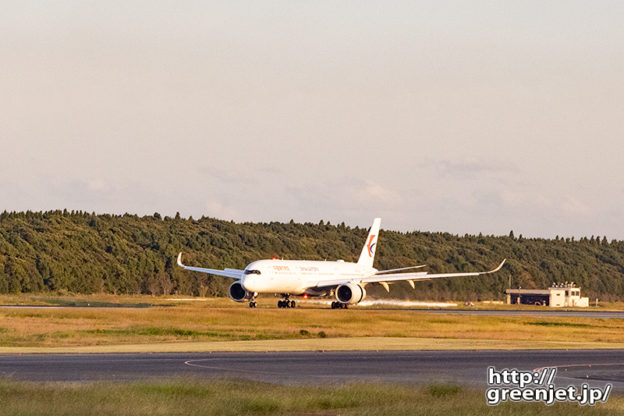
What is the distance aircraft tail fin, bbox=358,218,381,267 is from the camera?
11294cm

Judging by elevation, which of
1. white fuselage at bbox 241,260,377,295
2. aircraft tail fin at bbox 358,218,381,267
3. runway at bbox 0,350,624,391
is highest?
aircraft tail fin at bbox 358,218,381,267

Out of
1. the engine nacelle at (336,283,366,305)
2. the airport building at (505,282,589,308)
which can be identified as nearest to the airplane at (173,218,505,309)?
the engine nacelle at (336,283,366,305)

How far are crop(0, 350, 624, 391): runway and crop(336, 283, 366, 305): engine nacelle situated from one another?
151ft

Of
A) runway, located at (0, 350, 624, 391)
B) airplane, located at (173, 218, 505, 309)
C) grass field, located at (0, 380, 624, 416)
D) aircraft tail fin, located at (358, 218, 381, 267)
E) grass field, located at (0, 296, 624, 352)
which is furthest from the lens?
aircraft tail fin, located at (358, 218, 381, 267)

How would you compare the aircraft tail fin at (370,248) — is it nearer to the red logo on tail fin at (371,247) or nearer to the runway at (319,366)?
the red logo on tail fin at (371,247)

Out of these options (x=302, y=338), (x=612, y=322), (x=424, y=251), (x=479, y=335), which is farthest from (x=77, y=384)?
(x=424, y=251)

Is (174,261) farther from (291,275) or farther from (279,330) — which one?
(279,330)

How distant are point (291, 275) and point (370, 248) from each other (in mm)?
21174

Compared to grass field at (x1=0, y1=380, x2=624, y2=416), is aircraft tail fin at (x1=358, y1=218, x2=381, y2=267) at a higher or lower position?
higher

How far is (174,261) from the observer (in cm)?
16762

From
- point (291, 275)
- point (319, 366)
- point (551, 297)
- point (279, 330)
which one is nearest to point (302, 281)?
point (291, 275)

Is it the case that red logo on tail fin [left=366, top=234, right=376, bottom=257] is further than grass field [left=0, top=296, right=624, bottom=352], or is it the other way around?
red logo on tail fin [left=366, top=234, right=376, bottom=257]

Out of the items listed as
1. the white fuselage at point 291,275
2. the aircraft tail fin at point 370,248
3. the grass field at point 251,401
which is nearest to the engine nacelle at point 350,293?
the white fuselage at point 291,275

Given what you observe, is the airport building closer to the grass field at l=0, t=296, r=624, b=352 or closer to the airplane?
the airplane
